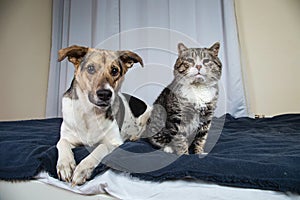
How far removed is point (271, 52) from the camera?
2.38 meters

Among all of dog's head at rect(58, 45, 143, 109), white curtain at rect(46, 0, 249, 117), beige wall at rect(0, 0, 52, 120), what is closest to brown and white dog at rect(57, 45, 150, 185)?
dog's head at rect(58, 45, 143, 109)

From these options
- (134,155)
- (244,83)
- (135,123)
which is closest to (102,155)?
(134,155)

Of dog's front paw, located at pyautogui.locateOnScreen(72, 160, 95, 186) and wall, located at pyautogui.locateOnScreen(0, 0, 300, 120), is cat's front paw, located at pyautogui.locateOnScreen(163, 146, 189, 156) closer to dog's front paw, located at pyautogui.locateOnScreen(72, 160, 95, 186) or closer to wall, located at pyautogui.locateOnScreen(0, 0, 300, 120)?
dog's front paw, located at pyautogui.locateOnScreen(72, 160, 95, 186)

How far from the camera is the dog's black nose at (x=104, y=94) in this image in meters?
0.94

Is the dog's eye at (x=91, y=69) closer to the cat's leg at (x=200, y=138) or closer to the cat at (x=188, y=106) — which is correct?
the cat at (x=188, y=106)

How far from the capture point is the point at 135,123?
1201 millimetres

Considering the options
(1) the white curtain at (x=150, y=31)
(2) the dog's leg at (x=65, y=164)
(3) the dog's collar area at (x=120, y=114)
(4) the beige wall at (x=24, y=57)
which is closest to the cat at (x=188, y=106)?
(3) the dog's collar area at (x=120, y=114)

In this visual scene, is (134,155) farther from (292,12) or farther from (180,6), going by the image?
Answer: (292,12)

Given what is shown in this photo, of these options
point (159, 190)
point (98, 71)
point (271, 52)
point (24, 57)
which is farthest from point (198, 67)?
point (24, 57)

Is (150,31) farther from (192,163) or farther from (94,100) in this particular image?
(192,163)

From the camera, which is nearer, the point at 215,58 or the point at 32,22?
the point at 215,58

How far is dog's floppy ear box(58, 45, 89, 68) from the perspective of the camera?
97 cm

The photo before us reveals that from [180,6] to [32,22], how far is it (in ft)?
4.20

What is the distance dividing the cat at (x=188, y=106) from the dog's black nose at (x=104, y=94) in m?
0.24
